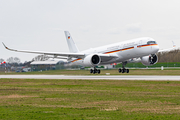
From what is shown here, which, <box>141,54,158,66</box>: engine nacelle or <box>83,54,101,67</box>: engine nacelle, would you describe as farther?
<box>141,54,158,66</box>: engine nacelle

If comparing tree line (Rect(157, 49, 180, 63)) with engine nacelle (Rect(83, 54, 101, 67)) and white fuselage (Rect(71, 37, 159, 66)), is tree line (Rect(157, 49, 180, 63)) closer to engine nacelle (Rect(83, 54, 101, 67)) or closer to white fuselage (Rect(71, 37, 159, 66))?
white fuselage (Rect(71, 37, 159, 66))

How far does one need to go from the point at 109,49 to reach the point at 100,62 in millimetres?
2635

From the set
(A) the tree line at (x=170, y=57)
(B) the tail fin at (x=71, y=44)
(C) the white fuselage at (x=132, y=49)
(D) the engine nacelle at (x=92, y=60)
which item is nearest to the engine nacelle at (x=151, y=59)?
(C) the white fuselage at (x=132, y=49)

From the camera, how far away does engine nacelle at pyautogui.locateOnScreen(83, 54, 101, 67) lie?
42250mm

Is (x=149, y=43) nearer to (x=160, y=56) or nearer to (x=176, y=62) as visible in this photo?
(x=176, y=62)

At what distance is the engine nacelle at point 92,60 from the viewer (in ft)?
139

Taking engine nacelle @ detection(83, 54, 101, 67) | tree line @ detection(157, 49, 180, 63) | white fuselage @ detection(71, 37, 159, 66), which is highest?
tree line @ detection(157, 49, 180, 63)

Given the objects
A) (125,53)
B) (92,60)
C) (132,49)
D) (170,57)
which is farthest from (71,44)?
(170,57)

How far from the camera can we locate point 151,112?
1039 centimetres

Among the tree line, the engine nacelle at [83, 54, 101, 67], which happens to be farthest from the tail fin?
the tree line

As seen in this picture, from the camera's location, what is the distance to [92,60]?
43.8 m

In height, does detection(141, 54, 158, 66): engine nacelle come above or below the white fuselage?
below

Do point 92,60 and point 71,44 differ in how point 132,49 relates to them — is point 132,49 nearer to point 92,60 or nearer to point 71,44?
point 92,60

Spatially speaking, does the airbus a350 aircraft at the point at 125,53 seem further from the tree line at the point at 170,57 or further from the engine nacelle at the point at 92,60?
the tree line at the point at 170,57
